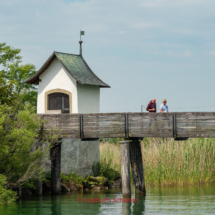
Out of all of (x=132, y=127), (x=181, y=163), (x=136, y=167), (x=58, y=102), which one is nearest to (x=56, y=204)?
(x=136, y=167)

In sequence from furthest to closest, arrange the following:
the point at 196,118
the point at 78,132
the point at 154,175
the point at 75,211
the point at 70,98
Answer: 1. the point at 70,98
2. the point at 154,175
3. the point at 78,132
4. the point at 196,118
5. the point at 75,211

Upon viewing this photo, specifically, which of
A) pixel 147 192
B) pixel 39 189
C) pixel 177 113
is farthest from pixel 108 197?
pixel 177 113

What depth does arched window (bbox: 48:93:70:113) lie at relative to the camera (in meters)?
29.9

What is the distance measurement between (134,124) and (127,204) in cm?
400

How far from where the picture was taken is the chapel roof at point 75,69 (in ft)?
98.2

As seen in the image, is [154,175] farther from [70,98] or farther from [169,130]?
[70,98]

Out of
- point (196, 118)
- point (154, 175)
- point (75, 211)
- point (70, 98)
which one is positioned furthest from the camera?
point (70, 98)

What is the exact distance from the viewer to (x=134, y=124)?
23000 mm

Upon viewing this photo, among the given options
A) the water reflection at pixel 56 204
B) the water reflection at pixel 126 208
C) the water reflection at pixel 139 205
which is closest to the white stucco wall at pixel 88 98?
the water reflection at pixel 56 204

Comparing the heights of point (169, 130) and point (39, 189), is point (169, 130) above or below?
above

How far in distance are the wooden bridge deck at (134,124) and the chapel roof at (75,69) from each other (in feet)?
19.0

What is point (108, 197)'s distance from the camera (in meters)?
23.9

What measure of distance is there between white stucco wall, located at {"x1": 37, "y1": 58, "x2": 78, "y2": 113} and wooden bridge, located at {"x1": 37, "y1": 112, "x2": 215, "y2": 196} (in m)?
5.53

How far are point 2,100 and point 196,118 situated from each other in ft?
31.4
